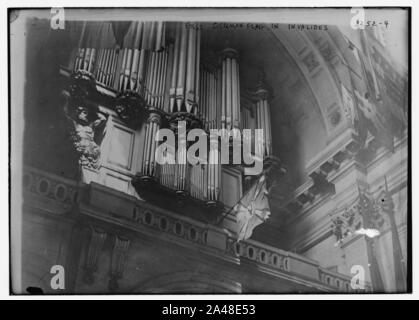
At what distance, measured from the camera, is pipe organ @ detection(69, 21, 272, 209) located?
682 centimetres

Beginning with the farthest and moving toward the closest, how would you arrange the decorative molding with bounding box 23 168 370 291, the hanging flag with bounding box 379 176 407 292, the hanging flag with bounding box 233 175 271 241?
the hanging flag with bounding box 233 175 271 241 → the hanging flag with bounding box 379 176 407 292 → the decorative molding with bounding box 23 168 370 291

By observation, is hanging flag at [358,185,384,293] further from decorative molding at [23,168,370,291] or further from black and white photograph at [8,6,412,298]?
decorative molding at [23,168,370,291]

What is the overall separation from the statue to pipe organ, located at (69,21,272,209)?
322 mm

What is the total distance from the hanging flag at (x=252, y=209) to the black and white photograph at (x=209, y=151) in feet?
0.04

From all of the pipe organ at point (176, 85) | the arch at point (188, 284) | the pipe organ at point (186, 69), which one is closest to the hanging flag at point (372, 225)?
the pipe organ at point (176, 85)

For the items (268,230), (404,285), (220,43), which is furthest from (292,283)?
(220,43)

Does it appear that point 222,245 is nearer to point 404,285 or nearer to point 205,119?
point 205,119

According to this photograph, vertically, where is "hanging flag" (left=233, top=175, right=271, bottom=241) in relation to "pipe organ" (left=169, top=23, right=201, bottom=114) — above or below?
below

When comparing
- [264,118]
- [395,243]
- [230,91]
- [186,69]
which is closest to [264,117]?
[264,118]

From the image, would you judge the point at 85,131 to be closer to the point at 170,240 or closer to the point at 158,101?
the point at 158,101

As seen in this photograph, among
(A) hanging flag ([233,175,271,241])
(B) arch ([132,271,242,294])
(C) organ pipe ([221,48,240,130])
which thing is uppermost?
(C) organ pipe ([221,48,240,130])

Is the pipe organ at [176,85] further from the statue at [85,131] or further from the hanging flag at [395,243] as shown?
the hanging flag at [395,243]

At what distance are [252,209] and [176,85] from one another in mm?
1384

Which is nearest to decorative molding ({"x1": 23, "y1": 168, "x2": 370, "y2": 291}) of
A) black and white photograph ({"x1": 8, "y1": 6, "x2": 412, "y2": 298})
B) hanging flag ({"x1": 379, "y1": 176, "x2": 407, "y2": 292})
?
black and white photograph ({"x1": 8, "y1": 6, "x2": 412, "y2": 298})
